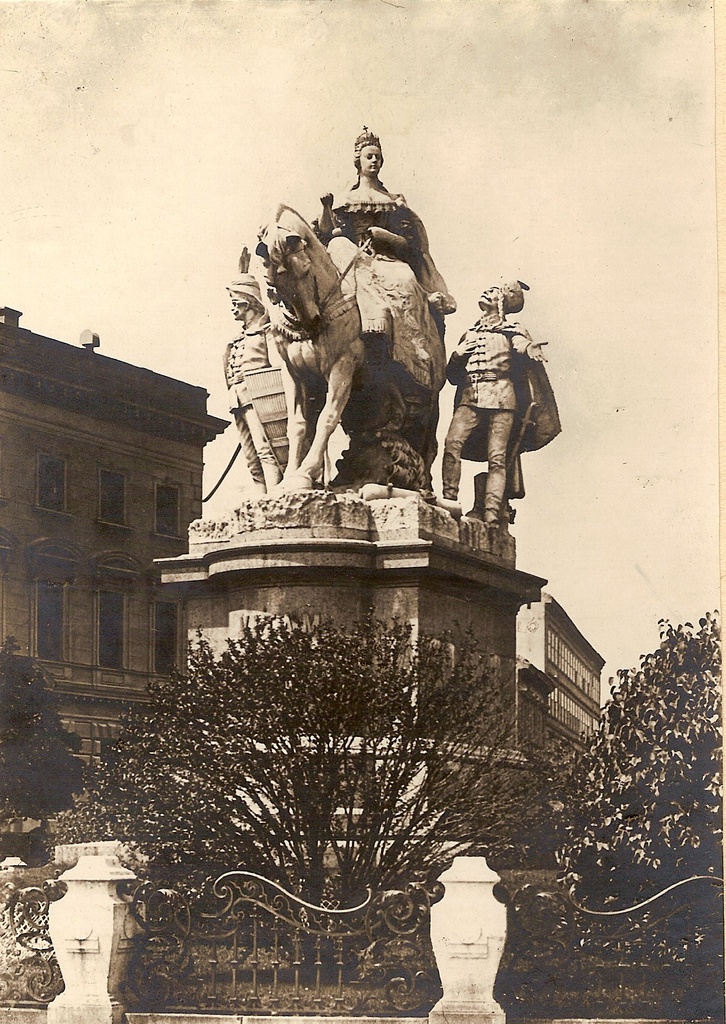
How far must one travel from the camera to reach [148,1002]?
9.84 m

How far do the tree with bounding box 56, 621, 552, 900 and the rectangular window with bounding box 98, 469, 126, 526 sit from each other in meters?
1.31

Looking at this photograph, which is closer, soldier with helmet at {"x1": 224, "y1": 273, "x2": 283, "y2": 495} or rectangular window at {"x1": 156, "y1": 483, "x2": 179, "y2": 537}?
soldier with helmet at {"x1": 224, "y1": 273, "x2": 283, "y2": 495}

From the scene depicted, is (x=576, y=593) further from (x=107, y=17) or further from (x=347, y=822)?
(x=107, y=17)

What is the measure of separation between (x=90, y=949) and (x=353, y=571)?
285 centimetres

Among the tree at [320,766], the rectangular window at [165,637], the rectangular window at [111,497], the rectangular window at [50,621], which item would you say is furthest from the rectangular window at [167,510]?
the tree at [320,766]

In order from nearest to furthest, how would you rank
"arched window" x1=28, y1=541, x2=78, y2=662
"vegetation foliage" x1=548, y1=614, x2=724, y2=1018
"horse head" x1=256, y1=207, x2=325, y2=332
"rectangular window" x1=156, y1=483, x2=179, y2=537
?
"vegetation foliage" x1=548, y1=614, x2=724, y2=1018 < "horse head" x1=256, y1=207, x2=325, y2=332 < "arched window" x1=28, y1=541, x2=78, y2=662 < "rectangular window" x1=156, y1=483, x2=179, y2=537

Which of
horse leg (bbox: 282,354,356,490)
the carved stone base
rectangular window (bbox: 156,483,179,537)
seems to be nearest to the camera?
the carved stone base

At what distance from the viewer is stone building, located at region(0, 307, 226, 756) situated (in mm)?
11109

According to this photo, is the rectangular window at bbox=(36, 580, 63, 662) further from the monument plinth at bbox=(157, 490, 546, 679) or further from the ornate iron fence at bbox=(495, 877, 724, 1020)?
the ornate iron fence at bbox=(495, 877, 724, 1020)

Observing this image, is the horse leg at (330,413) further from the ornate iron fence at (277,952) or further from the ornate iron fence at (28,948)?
the ornate iron fence at (28,948)

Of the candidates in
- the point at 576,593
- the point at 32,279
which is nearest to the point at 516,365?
the point at 576,593

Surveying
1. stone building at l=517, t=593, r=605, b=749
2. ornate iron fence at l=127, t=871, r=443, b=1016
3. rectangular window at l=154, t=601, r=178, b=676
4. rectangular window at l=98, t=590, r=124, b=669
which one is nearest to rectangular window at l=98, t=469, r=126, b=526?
rectangular window at l=98, t=590, r=124, b=669

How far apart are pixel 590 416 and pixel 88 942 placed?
4.56 m

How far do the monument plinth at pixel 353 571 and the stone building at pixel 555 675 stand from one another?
111 mm
